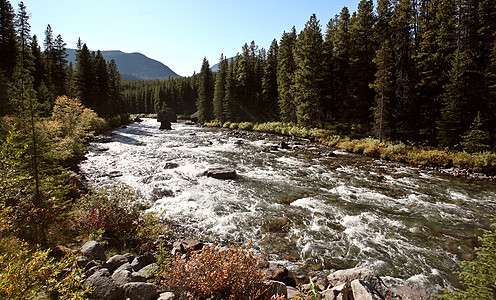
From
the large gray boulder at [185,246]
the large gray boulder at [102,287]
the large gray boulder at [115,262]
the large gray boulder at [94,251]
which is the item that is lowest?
the large gray boulder at [185,246]

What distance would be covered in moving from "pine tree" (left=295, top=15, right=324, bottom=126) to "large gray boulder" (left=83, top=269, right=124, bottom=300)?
35.0 metres

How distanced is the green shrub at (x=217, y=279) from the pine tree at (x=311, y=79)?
34.0m

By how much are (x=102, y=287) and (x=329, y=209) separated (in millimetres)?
9086

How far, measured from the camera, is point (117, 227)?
263 inches

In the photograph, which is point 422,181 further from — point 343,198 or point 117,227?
point 117,227

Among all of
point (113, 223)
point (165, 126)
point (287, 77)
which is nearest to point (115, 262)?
point (113, 223)

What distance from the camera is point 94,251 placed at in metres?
5.19

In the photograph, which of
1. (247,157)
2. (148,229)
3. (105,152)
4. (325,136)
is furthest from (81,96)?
(148,229)

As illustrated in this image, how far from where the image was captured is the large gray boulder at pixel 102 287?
3.77m

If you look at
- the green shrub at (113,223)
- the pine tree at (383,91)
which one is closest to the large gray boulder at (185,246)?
the green shrub at (113,223)

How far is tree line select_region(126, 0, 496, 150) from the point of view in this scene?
21656 mm

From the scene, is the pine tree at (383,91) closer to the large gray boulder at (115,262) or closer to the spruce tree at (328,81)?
the spruce tree at (328,81)

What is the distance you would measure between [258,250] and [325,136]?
27.0m

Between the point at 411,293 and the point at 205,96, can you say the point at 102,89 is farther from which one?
the point at 411,293
